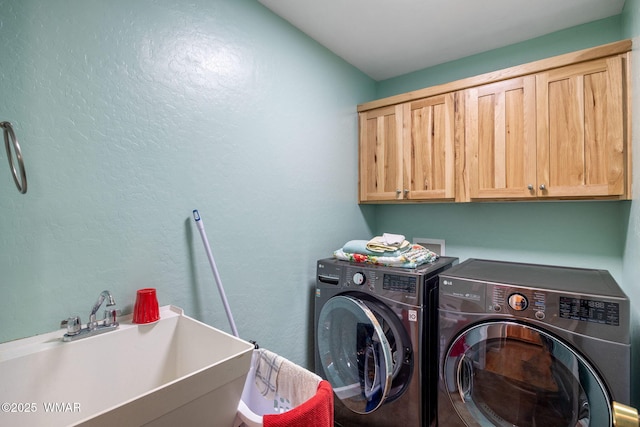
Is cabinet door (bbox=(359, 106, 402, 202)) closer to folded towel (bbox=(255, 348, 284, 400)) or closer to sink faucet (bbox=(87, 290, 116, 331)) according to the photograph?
folded towel (bbox=(255, 348, 284, 400))

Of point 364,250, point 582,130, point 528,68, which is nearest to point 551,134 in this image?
point 582,130

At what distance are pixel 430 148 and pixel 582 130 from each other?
30.7 inches

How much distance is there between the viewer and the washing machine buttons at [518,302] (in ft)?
4.11

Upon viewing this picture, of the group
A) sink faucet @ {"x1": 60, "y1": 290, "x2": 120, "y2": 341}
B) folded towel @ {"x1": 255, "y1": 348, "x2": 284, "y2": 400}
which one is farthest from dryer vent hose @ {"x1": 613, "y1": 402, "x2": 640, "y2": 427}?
sink faucet @ {"x1": 60, "y1": 290, "x2": 120, "y2": 341}

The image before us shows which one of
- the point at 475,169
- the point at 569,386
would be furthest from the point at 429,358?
the point at 475,169

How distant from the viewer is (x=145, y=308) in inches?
42.9

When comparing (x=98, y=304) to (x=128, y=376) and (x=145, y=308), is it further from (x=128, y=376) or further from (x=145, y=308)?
(x=128, y=376)

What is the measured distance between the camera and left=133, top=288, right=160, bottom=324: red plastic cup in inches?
42.7

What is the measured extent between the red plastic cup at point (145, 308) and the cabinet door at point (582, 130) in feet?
6.54

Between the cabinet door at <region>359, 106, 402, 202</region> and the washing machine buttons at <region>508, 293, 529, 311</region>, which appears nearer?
the washing machine buttons at <region>508, 293, 529, 311</region>

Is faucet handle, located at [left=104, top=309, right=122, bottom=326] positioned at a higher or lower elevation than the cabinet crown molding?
lower

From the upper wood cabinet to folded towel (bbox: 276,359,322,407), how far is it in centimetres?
144

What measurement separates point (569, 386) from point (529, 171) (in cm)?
107

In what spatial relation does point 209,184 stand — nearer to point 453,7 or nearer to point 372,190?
point 372,190
